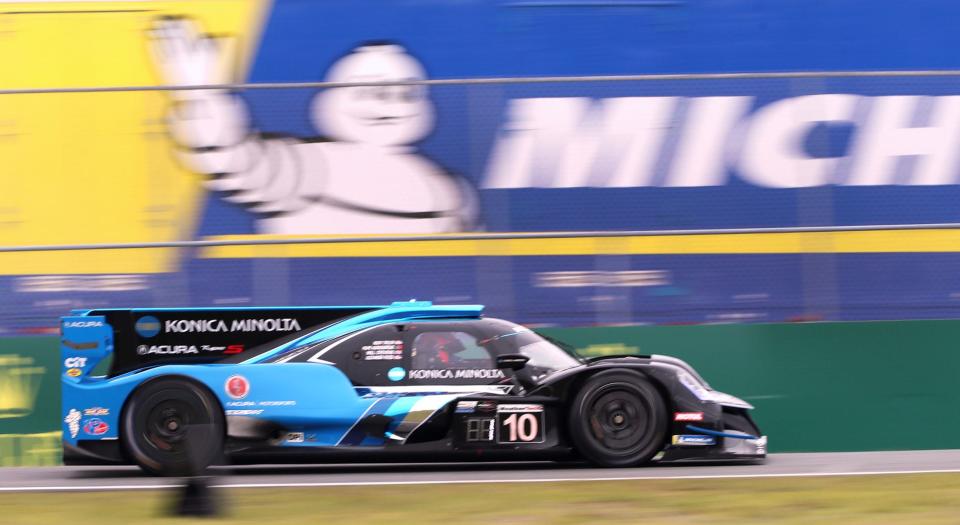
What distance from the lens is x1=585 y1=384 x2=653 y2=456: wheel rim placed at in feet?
29.3

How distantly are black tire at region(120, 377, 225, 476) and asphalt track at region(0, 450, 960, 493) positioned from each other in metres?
0.15

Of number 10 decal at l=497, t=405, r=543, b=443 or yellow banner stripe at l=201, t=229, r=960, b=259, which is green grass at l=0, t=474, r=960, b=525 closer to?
number 10 decal at l=497, t=405, r=543, b=443

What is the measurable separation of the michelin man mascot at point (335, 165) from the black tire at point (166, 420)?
1.86 m

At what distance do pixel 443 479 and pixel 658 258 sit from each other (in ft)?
9.75

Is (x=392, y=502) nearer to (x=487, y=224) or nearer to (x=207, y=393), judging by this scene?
(x=207, y=393)

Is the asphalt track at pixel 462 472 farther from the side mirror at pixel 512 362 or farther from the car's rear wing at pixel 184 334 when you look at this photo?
the car's rear wing at pixel 184 334

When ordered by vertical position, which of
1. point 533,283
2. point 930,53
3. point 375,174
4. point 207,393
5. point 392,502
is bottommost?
point 392,502

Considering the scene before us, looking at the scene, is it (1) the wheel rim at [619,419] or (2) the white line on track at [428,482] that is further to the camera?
(1) the wheel rim at [619,419]

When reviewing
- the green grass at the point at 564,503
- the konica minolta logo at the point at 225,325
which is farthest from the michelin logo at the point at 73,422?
the green grass at the point at 564,503

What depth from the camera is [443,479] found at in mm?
8445

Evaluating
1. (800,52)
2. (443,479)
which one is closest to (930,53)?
(800,52)

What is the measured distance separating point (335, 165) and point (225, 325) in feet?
6.12

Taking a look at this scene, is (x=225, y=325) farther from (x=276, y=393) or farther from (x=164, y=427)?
(x=164, y=427)

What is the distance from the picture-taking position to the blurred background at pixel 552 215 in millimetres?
10469
